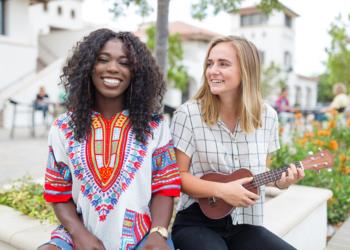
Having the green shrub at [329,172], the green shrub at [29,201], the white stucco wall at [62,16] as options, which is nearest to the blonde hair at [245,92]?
the green shrub at [29,201]

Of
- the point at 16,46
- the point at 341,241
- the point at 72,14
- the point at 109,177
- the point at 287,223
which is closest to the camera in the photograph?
the point at 109,177

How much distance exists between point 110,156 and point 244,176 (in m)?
0.70

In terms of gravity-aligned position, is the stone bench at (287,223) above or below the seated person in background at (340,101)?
below

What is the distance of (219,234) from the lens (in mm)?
2174

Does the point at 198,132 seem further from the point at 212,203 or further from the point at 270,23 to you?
the point at 270,23

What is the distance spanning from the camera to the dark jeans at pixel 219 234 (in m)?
2.10

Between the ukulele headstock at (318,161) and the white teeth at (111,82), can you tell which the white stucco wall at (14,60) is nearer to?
the white teeth at (111,82)

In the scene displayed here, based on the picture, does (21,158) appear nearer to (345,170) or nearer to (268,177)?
(345,170)

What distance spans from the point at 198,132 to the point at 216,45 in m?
0.47

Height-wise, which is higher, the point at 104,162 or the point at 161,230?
the point at 104,162

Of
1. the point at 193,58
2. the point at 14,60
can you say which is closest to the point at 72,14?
the point at 193,58

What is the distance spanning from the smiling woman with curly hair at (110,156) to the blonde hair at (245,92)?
31 cm

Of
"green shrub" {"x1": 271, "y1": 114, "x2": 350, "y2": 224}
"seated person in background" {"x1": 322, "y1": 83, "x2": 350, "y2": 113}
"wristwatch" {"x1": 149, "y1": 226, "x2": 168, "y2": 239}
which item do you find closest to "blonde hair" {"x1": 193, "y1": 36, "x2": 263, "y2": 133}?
"wristwatch" {"x1": 149, "y1": 226, "x2": 168, "y2": 239}

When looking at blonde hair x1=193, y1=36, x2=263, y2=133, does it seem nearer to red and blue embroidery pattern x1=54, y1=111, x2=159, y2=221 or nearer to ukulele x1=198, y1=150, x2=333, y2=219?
ukulele x1=198, y1=150, x2=333, y2=219
